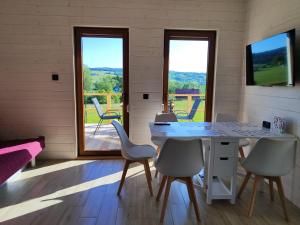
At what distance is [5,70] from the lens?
3.55 metres

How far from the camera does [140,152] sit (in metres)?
2.65

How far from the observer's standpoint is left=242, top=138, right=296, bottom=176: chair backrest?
204 centimetres

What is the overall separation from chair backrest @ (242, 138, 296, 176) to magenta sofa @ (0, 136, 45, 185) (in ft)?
8.28

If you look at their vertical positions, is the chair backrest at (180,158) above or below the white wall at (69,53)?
below

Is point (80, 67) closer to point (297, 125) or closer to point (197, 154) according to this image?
point (197, 154)

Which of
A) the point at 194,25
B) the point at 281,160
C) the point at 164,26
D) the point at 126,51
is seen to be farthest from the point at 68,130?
the point at 281,160

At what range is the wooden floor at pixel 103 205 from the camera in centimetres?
216

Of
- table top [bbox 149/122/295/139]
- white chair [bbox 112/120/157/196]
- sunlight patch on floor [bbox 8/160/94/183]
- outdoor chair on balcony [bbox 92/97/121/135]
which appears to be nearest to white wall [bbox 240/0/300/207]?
table top [bbox 149/122/295/139]

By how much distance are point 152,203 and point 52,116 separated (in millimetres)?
2239

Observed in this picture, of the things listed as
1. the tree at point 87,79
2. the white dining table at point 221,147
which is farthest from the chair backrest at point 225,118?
the tree at point 87,79

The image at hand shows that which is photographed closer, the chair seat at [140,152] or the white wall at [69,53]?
the chair seat at [140,152]

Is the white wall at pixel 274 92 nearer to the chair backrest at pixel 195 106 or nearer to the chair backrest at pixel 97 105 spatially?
the chair backrest at pixel 195 106

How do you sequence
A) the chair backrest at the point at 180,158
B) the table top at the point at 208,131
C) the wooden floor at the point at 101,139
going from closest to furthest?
1. the chair backrest at the point at 180,158
2. the table top at the point at 208,131
3. the wooden floor at the point at 101,139

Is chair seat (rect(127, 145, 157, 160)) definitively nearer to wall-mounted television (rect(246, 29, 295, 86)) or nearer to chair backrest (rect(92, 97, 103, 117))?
chair backrest (rect(92, 97, 103, 117))
